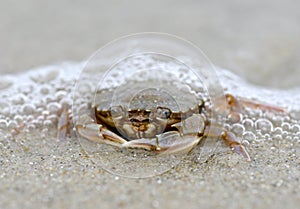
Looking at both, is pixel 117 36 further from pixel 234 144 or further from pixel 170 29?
pixel 234 144

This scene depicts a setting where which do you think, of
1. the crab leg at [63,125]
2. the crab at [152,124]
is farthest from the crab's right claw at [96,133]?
the crab leg at [63,125]

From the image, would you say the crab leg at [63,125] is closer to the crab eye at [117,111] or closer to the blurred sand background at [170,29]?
the crab eye at [117,111]

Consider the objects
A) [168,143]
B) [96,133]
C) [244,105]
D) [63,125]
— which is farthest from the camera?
[244,105]

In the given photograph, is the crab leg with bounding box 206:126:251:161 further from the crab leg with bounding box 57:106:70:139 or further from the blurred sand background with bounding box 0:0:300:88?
the blurred sand background with bounding box 0:0:300:88

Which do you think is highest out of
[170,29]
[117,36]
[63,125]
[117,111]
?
[170,29]

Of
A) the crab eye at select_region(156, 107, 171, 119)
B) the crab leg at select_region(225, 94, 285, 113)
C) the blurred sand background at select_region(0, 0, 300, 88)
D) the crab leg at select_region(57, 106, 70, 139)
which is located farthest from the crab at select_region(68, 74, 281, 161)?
the blurred sand background at select_region(0, 0, 300, 88)

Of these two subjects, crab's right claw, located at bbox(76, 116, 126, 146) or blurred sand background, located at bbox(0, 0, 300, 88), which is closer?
crab's right claw, located at bbox(76, 116, 126, 146)

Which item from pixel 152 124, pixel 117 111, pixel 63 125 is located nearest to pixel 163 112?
pixel 152 124

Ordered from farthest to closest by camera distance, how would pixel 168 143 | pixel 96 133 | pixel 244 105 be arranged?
pixel 244 105, pixel 96 133, pixel 168 143
